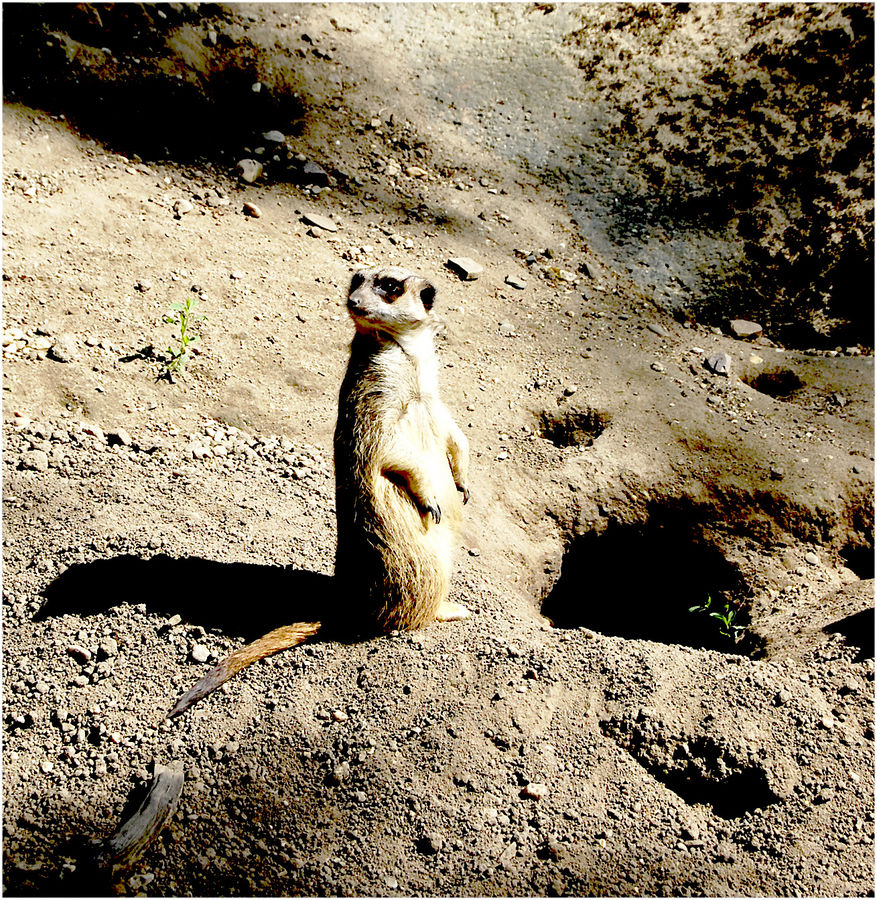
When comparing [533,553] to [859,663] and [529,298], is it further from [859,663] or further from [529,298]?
[529,298]

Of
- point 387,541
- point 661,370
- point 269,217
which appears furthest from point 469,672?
point 269,217

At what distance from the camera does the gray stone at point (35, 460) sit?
9.40 feet

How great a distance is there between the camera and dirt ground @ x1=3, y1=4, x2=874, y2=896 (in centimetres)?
200

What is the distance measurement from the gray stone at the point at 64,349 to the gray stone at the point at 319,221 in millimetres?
1613

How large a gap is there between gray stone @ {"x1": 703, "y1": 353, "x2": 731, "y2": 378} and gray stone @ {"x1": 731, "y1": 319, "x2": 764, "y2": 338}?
0.36 m

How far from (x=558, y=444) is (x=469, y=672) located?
172cm

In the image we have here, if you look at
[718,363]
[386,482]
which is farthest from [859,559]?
[386,482]

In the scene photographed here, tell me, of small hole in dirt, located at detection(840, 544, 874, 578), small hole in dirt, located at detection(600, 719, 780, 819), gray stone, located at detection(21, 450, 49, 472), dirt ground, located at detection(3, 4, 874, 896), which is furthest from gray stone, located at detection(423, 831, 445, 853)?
small hole in dirt, located at detection(840, 544, 874, 578)

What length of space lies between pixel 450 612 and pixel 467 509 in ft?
2.17

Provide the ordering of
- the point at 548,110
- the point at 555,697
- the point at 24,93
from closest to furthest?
the point at 555,697, the point at 24,93, the point at 548,110

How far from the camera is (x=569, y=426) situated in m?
3.80

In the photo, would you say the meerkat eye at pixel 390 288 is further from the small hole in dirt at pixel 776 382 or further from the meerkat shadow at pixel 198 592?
the small hole in dirt at pixel 776 382

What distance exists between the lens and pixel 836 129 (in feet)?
16.8

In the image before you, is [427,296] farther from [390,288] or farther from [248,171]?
[248,171]
